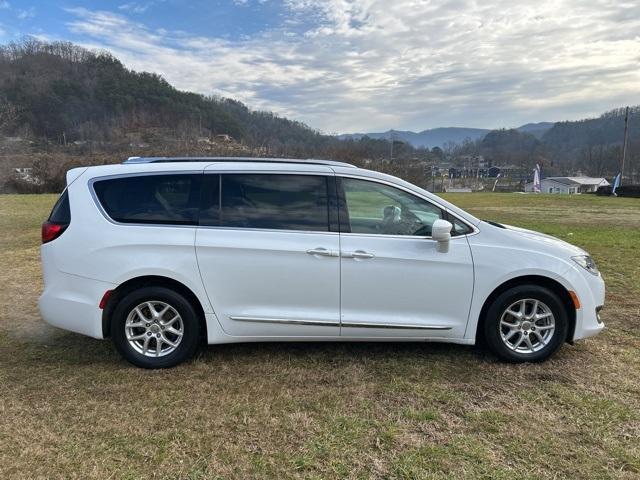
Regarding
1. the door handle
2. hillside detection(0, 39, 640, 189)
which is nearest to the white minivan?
the door handle

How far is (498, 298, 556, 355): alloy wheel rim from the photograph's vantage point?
13.1ft

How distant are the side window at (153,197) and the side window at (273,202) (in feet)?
0.68

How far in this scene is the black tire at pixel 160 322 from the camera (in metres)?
3.85

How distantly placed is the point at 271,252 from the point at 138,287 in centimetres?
118

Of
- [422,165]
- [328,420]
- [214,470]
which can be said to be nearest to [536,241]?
[328,420]

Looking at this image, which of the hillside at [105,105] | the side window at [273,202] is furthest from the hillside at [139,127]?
the side window at [273,202]

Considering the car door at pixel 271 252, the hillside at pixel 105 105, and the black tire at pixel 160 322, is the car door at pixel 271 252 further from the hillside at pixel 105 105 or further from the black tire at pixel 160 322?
the hillside at pixel 105 105

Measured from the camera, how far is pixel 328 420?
10.3 ft

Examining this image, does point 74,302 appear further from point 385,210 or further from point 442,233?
point 442,233

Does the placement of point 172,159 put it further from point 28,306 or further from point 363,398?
point 28,306

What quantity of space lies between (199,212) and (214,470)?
2064mm

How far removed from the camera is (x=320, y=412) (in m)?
3.26

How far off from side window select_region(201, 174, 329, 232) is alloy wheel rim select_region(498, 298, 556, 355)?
5.82ft

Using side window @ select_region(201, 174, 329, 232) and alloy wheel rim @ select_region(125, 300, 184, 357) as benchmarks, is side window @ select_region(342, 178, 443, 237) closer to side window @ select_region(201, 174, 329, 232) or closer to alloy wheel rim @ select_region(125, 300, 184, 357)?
side window @ select_region(201, 174, 329, 232)
